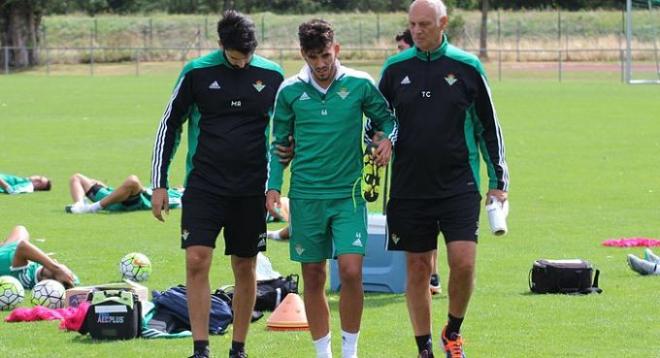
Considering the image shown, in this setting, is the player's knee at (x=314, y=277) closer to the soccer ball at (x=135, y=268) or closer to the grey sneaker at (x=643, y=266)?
the soccer ball at (x=135, y=268)

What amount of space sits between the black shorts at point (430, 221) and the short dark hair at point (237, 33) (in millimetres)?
1260

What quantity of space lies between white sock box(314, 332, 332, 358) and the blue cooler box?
9.33 feet

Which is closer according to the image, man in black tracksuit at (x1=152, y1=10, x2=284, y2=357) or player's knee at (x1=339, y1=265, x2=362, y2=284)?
player's knee at (x1=339, y1=265, x2=362, y2=284)

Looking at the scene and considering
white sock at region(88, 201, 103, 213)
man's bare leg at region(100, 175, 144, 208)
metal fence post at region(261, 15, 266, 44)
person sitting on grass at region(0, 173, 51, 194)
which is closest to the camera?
man's bare leg at region(100, 175, 144, 208)

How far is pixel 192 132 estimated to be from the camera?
8188 mm

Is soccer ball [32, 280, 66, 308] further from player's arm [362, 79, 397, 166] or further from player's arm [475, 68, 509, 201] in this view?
→ player's arm [475, 68, 509, 201]

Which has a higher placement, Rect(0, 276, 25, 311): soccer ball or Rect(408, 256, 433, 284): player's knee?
Rect(408, 256, 433, 284): player's knee

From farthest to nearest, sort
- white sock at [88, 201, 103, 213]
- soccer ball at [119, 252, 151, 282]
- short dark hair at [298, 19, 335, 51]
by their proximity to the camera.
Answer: white sock at [88, 201, 103, 213]
soccer ball at [119, 252, 151, 282]
short dark hair at [298, 19, 335, 51]

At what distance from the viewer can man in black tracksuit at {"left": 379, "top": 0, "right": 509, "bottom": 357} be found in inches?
307

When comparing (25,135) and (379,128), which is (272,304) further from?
(25,135)

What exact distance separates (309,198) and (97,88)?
41.5 m

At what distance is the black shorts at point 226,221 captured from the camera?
8008 millimetres

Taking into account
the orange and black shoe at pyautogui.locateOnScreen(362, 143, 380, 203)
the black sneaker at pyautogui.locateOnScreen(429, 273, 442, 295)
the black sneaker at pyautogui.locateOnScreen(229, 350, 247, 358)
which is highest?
the orange and black shoe at pyautogui.locateOnScreen(362, 143, 380, 203)

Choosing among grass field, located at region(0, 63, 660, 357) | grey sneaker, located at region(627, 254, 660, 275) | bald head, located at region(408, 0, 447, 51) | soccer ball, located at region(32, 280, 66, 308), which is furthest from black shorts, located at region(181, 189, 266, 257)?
grey sneaker, located at region(627, 254, 660, 275)
